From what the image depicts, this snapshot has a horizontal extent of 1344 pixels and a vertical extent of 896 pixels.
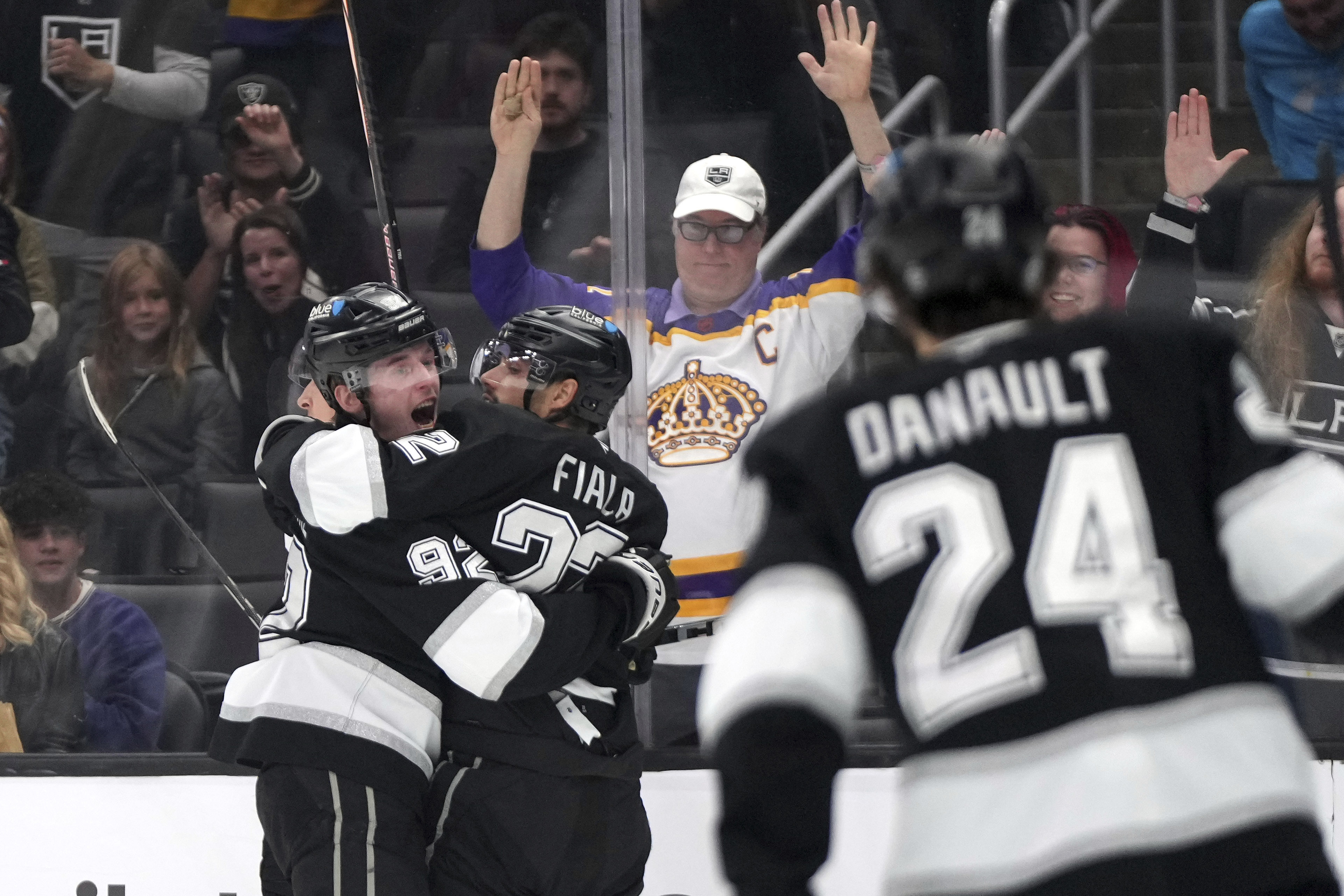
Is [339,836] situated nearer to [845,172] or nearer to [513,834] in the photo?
[513,834]

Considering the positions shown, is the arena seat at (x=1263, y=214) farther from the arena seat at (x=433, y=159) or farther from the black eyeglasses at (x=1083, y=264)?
the arena seat at (x=433, y=159)

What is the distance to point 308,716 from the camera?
2207mm

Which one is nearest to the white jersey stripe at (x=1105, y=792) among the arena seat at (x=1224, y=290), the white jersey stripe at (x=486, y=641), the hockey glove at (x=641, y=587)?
the white jersey stripe at (x=486, y=641)

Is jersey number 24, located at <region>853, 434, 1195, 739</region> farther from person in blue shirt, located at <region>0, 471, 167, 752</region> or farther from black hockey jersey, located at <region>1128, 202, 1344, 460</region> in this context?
person in blue shirt, located at <region>0, 471, 167, 752</region>

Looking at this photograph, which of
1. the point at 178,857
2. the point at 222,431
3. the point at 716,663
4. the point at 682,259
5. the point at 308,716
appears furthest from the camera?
the point at 222,431

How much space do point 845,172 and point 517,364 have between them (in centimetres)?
96

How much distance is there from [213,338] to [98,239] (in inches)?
13.5

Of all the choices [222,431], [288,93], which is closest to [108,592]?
[222,431]

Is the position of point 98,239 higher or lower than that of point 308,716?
higher

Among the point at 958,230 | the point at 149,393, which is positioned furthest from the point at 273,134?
the point at 958,230

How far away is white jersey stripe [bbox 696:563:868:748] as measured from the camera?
1.09 metres

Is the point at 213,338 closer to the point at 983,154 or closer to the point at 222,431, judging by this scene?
the point at 222,431

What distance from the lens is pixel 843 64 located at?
10.0ft

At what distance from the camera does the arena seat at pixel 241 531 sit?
10.7 ft
